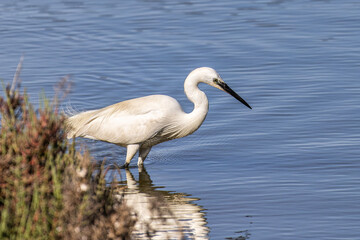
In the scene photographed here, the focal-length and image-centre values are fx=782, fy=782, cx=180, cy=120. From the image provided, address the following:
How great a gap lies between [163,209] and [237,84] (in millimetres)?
6552

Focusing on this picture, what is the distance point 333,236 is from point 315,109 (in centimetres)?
493

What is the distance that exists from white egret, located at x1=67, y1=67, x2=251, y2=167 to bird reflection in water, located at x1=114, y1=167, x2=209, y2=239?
514mm

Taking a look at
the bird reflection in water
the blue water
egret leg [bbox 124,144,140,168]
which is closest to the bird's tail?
egret leg [bbox 124,144,140,168]

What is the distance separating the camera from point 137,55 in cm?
1603

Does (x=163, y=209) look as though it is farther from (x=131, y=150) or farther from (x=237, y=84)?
(x=237, y=84)

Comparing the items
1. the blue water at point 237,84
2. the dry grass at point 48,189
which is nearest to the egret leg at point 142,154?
the blue water at point 237,84

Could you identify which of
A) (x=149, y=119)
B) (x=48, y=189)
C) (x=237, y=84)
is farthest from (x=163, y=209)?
(x=237, y=84)

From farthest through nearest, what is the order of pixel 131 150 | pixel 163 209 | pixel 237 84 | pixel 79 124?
1. pixel 237 84
2. pixel 79 124
3. pixel 131 150
4. pixel 163 209

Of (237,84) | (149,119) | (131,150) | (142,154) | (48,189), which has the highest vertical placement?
(48,189)

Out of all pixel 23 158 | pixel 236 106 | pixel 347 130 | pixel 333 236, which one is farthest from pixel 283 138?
pixel 23 158

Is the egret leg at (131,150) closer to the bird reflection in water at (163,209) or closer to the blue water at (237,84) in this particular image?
the bird reflection in water at (163,209)

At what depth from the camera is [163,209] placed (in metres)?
7.56

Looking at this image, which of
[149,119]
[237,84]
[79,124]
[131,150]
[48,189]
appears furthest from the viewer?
[237,84]

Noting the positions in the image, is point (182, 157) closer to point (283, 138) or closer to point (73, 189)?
point (283, 138)
